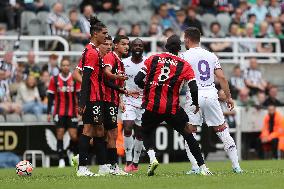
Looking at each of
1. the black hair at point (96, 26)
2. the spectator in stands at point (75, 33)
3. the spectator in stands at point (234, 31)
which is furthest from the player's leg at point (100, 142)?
the spectator in stands at point (234, 31)

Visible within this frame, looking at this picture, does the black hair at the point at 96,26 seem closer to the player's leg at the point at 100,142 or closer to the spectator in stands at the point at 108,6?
the player's leg at the point at 100,142

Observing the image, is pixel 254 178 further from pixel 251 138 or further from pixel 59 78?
pixel 251 138

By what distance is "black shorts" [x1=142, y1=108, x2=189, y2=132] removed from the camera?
15750 mm

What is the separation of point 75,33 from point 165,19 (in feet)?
10.4

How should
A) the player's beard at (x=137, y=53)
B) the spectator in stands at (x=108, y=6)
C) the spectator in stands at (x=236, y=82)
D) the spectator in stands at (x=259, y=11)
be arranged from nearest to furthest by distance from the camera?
the player's beard at (x=137, y=53)
the spectator in stands at (x=236, y=82)
the spectator in stands at (x=108, y=6)
the spectator in stands at (x=259, y=11)

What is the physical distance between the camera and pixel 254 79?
89.3ft

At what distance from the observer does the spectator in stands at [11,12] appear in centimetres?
2656

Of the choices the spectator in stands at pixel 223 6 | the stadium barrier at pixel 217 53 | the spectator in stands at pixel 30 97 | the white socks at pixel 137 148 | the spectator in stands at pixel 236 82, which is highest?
the spectator in stands at pixel 223 6

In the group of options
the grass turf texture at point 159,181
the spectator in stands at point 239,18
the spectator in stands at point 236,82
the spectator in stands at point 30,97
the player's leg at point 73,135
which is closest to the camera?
the grass turf texture at point 159,181

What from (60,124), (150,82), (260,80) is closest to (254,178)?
(150,82)

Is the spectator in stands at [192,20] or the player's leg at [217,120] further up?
the spectator in stands at [192,20]

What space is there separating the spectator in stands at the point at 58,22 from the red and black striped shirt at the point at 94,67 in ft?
32.8

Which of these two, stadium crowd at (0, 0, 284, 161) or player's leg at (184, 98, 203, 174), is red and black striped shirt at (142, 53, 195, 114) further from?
stadium crowd at (0, 0, 284, 161)

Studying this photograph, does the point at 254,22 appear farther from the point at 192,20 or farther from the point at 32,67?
the point at 32,67
